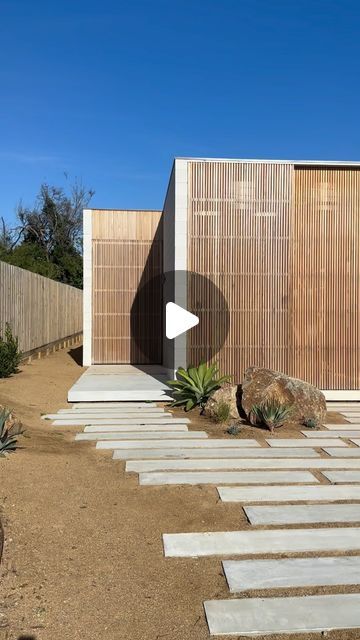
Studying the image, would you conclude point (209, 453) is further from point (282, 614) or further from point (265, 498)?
point (282, 614)

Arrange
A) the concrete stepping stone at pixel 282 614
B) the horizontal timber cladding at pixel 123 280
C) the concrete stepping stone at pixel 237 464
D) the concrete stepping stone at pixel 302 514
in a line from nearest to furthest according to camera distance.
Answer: the concrete stepping stone at pixel 282 614 < the concrete stepping stone at pixel 302 514 < the concrete stepping stone at pixel 237 464 < the horizontal timber cladding at pixel 123 280

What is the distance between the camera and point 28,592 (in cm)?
282

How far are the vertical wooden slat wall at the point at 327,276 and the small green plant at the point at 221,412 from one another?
8.90ft

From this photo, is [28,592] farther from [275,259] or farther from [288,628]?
[275,259]

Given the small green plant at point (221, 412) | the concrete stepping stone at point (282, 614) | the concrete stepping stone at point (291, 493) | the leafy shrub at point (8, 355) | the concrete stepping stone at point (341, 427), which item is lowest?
the concrete stepping stone at point (341, 427)

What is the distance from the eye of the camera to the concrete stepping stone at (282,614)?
8.21 ft

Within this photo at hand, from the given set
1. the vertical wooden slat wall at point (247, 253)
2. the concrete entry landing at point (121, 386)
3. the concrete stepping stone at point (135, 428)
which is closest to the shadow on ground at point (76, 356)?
the concrete entry landing at point (121, 386)

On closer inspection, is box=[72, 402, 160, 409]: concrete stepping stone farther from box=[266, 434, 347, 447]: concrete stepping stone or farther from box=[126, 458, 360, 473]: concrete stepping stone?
box=[126, 458, 360, 473]: concrete stepping stone

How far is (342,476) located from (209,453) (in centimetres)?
144

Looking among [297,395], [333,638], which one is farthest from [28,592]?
[297,395]

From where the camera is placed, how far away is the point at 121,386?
32.4 ft

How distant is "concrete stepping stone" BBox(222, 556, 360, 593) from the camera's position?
293 cm

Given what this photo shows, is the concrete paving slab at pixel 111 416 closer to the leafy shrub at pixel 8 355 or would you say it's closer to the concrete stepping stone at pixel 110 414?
the concrete stepping stone at pixel 110 414

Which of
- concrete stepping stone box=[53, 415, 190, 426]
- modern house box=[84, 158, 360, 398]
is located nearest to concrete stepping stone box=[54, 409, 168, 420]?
concrete stepping stone box=[53, 415, 190, 426]
